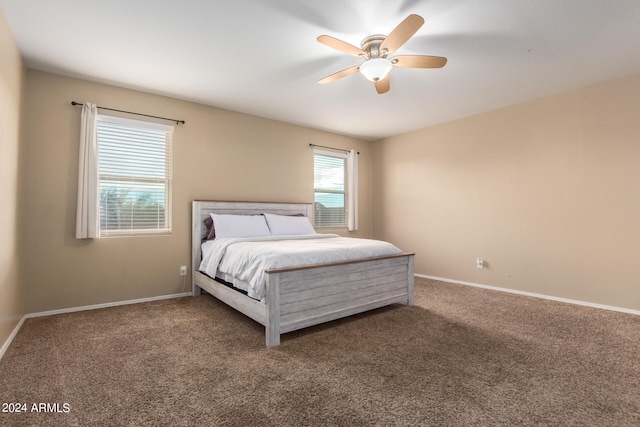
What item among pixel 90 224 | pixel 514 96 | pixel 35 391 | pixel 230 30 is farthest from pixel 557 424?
pixel 90 224

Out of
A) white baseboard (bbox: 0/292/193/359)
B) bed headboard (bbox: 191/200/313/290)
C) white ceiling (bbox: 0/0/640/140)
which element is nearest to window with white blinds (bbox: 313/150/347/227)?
bed headboard (bbox: 191/200/313/290)

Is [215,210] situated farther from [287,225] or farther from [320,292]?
[320,292]

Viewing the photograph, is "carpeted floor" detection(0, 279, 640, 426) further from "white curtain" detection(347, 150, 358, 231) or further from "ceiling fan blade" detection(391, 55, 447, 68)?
"white curtain" detection(347, 150, 358, 231)

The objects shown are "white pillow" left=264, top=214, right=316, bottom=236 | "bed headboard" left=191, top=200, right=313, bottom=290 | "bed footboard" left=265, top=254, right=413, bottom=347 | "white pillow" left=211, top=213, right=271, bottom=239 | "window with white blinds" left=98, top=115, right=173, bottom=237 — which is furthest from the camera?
"white pillow" left=264, top=214, right=316, bottom=236

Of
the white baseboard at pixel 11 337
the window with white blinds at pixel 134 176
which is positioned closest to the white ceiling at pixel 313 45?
the window with white blinds at pixel 134 176

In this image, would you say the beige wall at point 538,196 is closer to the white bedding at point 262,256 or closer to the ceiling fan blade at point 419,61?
the white bedding at point 262,256

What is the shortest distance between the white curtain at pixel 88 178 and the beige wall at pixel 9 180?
0.48 metres

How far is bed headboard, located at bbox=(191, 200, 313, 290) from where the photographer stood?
155 inches

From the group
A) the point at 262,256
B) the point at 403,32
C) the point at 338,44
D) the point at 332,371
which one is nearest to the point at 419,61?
the point at 403,32

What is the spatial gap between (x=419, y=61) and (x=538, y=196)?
2566 millimetres

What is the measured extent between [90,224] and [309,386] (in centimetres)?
288

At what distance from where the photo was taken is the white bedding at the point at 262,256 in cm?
250

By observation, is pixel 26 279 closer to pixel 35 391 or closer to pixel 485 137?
pixel 35 391

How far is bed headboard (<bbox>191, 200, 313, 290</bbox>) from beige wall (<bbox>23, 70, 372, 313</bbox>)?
0.33 feet
